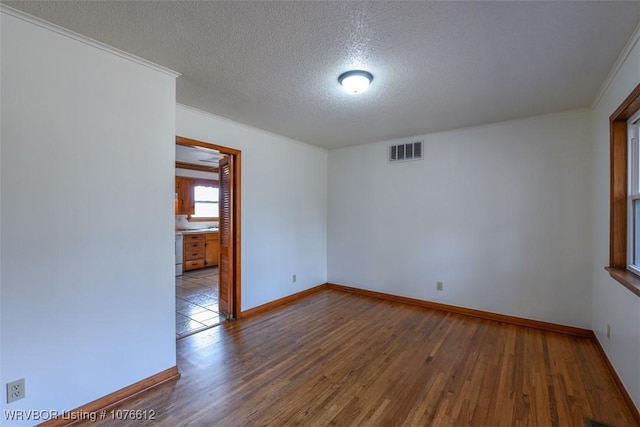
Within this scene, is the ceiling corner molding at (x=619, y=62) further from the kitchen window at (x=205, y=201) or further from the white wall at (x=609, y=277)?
the kitchen window at (x=205, y=201)

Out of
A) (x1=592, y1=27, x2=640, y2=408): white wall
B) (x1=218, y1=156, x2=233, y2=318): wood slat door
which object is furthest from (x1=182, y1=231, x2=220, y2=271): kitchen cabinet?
(x1=592, y1=27, x2=640, y2=408): white wall

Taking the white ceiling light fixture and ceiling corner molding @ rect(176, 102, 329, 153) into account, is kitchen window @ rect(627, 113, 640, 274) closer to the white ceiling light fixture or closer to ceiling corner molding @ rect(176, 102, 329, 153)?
the white ceiling light fixture

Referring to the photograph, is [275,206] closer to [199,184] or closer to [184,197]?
[184,197]

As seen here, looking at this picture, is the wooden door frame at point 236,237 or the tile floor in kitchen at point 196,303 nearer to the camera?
the tile floor in kitchen at point 196,303

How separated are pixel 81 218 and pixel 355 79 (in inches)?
86.3

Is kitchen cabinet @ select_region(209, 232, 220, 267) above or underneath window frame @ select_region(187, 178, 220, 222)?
underneath

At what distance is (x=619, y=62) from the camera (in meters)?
2.04

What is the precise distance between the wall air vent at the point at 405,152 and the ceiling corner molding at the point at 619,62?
185 cm

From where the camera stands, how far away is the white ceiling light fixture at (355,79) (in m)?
2.26

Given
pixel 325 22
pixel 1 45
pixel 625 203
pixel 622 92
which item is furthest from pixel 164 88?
pixel 625 203

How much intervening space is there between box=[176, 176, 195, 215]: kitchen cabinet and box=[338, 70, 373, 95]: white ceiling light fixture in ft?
17.7

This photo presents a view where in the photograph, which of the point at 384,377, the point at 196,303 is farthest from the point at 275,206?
the point at 384,377

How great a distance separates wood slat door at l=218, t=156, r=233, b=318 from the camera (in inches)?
142

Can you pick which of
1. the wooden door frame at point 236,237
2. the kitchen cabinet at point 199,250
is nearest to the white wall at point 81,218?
the wooden door frame at point 236,237
